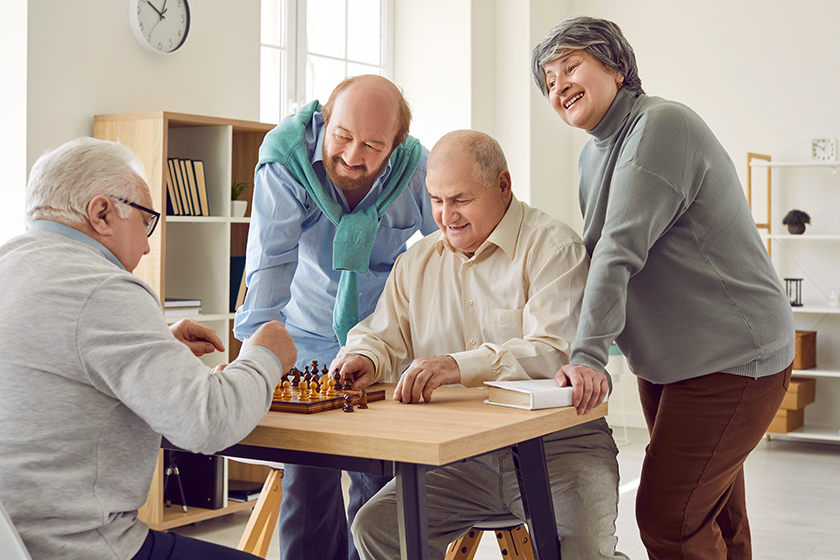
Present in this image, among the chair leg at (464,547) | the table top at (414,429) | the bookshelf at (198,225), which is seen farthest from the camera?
the bookshelf at (198,225)

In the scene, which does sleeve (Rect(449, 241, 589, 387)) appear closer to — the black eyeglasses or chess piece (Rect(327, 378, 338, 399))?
chess piece (Rect(327, 378, 338, 399))

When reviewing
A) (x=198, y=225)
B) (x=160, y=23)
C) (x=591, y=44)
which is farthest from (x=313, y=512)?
(x=160, y=23)

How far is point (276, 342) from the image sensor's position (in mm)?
1406

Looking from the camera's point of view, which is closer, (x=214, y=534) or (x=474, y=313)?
(x=474, y=313)

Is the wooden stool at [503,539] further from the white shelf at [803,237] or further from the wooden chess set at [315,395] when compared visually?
the white shelf at [803,237]

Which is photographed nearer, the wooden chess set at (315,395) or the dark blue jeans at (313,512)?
the wooden chess set at (315,395)

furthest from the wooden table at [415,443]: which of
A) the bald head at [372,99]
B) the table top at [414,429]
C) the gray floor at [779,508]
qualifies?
the gray floor at [779,508]

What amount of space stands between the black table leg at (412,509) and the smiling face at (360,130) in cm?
99

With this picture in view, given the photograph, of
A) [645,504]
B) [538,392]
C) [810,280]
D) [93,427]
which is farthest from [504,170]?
[810,280]

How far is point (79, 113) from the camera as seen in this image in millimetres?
3338

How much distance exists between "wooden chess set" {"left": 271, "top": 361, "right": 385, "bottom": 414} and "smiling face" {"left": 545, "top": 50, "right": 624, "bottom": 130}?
0.69 meters

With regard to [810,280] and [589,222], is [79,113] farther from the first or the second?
[810,280]

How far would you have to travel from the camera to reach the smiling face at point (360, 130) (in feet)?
6.67

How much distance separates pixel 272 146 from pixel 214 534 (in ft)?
6.19
